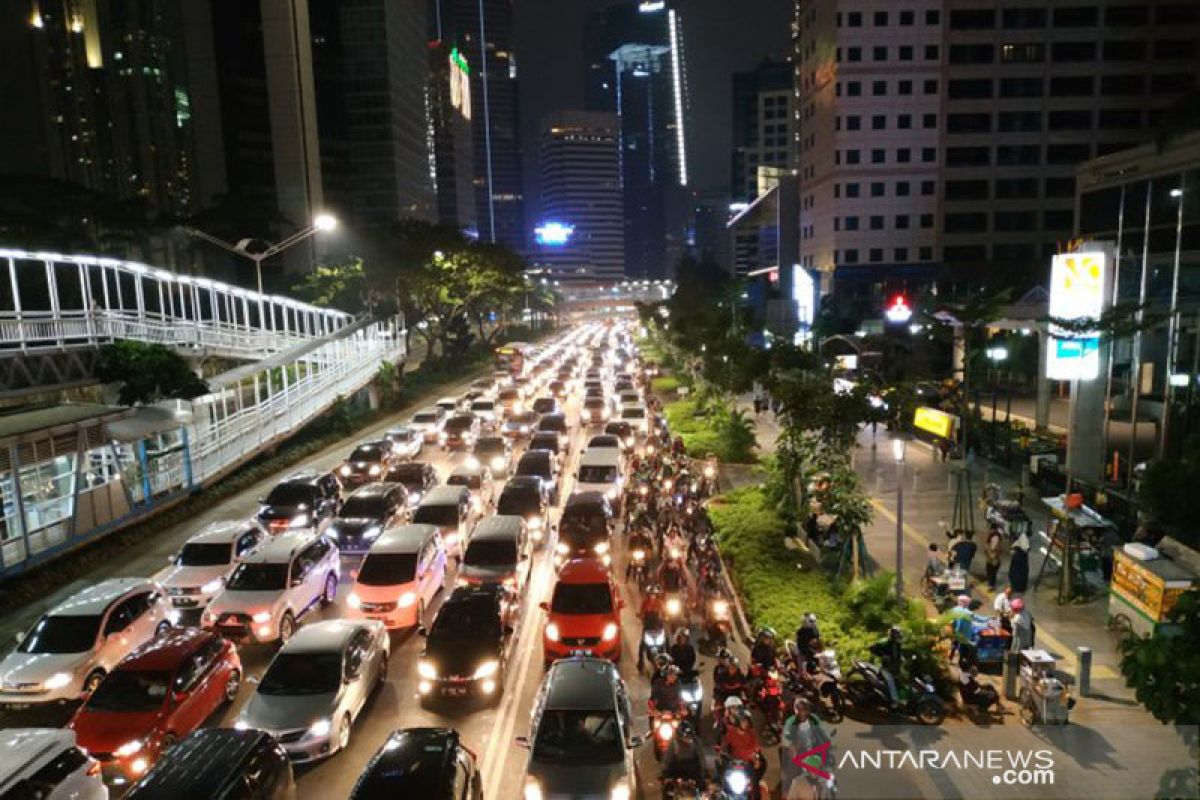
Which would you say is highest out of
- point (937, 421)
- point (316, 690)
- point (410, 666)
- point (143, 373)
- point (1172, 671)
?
point (143, 373)

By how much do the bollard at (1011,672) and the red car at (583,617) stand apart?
241 inches

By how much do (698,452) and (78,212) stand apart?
39.2 m

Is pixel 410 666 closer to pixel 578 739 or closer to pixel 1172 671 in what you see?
pixel 578 739

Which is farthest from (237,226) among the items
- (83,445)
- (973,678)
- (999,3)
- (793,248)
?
(999,3)

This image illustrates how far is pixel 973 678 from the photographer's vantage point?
1198cm

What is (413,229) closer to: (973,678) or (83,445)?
(83,445)

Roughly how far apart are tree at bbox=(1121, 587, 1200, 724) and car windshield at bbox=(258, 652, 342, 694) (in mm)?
9565

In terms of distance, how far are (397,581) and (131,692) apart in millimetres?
5079

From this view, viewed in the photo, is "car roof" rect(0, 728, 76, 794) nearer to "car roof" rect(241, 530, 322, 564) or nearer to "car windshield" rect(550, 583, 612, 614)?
"car roof" rect(241, 530, 322, 564)

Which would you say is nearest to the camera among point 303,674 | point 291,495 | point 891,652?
point 303,674

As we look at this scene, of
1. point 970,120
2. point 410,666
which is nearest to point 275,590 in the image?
point 410,666

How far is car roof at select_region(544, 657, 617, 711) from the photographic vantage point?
10039mm

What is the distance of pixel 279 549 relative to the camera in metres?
16.1

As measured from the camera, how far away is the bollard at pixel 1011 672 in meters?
12.3
